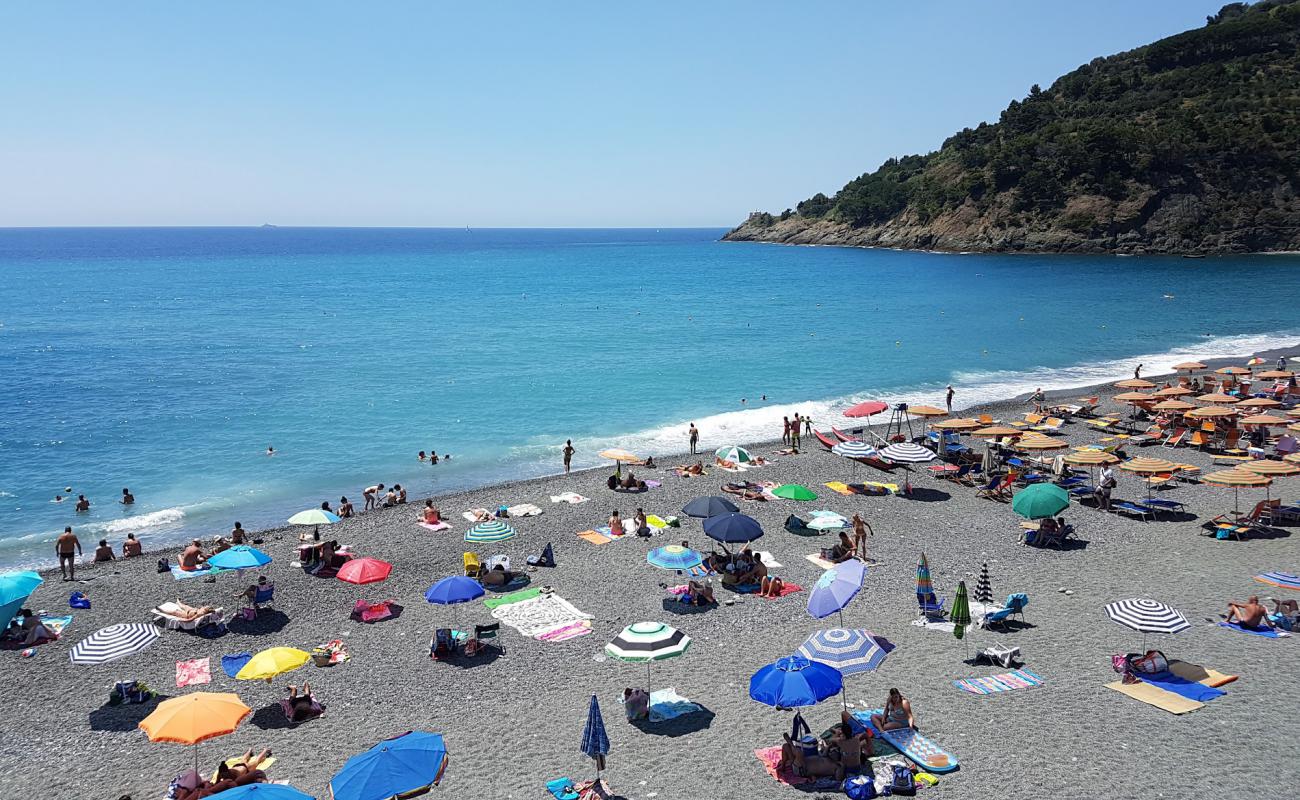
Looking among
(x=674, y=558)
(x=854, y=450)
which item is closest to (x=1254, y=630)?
(x=674, y=558)

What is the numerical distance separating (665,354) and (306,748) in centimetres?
4560

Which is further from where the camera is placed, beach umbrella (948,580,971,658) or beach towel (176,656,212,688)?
beach umbrella (948,580,971,658)

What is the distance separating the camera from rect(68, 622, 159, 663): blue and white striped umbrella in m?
14.3

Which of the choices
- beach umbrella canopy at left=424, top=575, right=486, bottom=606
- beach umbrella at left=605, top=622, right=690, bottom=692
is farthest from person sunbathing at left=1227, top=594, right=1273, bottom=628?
beach umbrella canopy at left=424, top=575, right=486, bottom=606

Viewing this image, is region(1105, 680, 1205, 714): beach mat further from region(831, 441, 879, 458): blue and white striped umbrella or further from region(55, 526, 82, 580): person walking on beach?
region(55, 526, 82, 580): person walking on beach

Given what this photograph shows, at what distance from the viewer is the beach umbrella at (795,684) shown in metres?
10.7

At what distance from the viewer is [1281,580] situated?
1659 centimetres

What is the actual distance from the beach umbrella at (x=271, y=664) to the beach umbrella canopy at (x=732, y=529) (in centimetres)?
853

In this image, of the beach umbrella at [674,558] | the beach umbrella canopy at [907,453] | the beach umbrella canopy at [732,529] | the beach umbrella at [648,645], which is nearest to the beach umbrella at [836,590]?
the beach umbrella at [648,645]

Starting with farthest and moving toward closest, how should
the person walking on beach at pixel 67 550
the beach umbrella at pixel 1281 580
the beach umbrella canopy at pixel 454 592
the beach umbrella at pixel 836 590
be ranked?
the person walking on beach at pixel 67 550, the beach umbrella at pixel 1281 580, the beach umbrella canopy at pixel 454 592, the beach umbrella at pixel 836 590

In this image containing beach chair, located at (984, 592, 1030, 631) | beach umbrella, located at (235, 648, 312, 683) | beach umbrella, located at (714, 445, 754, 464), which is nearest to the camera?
beach umbrella, located at (235, 648, 312, 683)

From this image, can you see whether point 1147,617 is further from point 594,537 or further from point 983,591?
point 594,537

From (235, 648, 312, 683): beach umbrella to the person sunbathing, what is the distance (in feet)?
53.9

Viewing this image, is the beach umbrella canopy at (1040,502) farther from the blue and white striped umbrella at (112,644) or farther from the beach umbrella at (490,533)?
the blue and white striped umbrella at (112,644)
